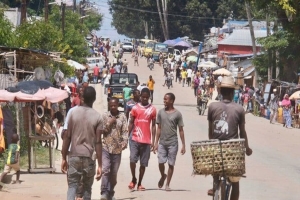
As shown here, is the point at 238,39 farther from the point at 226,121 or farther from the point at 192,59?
the point at 226,121

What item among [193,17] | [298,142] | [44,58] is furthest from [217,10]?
[44,58]

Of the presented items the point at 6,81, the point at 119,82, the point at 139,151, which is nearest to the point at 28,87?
the point at 6,81

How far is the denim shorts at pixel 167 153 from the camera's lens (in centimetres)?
1411

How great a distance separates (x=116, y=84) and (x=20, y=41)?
15391 millimetres

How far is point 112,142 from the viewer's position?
12.6m

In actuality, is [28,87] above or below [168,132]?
above

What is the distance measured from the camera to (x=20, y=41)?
27.1m

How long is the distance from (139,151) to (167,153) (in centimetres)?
50

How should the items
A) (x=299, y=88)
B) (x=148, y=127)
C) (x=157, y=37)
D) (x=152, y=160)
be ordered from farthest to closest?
(x=157, y=37)
(x=299, y=88)
(x=152, y=160)
(x=148, y=127)

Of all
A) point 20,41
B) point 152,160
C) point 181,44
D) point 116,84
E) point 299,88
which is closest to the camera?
point 152,160

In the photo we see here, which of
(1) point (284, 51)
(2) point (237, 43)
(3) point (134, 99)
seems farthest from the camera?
(2) point (237, 43)

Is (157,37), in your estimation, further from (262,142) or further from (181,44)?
(262,142)

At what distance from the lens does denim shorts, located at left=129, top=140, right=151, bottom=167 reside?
1420cm

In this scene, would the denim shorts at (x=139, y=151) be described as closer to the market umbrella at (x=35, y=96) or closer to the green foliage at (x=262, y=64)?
the market umbrella at (x=35, y=96)
